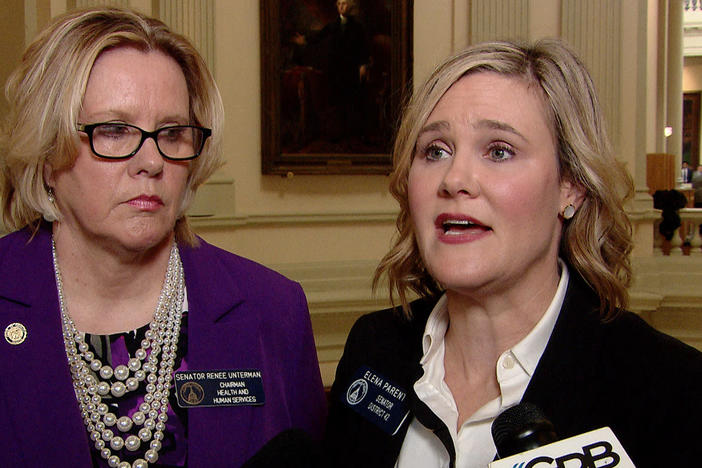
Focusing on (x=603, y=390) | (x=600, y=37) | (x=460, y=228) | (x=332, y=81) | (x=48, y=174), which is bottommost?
(x=603, y=390)

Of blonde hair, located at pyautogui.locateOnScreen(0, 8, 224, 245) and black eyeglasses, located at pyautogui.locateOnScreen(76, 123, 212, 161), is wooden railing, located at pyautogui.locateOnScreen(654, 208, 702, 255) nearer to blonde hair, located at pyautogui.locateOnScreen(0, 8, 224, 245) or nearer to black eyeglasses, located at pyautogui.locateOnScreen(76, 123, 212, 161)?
blonde hair, located at pyautogui.locateOnScreen(0, 8, 224, 245)

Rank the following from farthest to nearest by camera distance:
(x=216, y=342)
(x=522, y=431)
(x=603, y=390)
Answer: (x=216, y=342), (x=603, y=390), (x=522, y=431)

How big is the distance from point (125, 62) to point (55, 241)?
1.84ft

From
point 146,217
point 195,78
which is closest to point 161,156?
point 146,217

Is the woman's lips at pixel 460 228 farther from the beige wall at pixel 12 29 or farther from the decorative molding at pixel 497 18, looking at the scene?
the decorative molding at pixel 497 18

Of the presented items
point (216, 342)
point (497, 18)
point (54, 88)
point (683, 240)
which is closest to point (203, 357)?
point (216, 342)

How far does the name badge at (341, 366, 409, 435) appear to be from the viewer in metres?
1.91

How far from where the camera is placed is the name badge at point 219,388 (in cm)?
199

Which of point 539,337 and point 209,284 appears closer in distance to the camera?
point 539,337

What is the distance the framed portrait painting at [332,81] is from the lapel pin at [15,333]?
15.4ft

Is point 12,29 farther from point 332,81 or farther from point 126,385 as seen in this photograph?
point 126,385

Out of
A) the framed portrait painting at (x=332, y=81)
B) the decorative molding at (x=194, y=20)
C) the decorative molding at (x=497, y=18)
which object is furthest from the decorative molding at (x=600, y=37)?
the decorative molding at (x=194, y=20)

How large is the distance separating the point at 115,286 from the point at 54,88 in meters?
0.55

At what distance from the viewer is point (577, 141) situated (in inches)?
70.1
